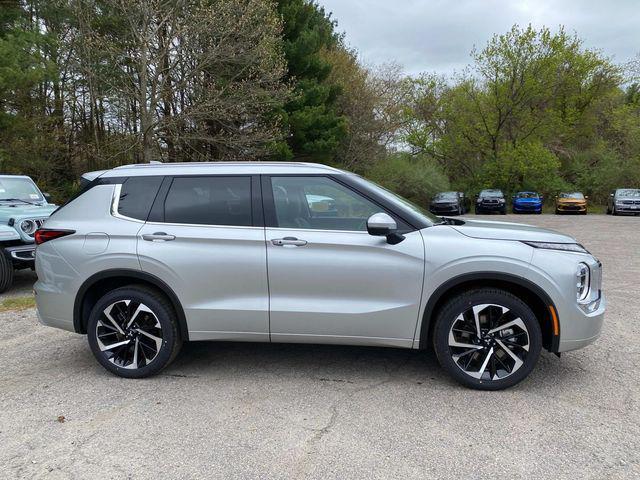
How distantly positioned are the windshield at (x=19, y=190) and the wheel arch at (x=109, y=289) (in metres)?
5.86

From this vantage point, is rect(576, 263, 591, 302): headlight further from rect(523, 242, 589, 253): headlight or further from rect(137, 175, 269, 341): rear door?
rect(137, 175, 269, 341): rear door

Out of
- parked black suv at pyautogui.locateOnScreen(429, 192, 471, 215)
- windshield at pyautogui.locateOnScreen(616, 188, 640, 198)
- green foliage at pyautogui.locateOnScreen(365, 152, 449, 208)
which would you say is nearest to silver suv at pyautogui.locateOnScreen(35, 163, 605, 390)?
parked black suv at pyautogui.locateOnScreen(429, 192, 471, 215)

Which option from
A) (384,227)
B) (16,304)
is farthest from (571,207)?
(16,304)

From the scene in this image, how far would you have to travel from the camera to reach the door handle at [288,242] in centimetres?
369

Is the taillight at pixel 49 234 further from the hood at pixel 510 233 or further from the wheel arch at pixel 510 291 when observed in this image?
the hood at pixel 510 233

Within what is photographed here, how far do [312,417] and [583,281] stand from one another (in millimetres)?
2237

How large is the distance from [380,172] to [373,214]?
26.0m

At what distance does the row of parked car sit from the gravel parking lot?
23.6m

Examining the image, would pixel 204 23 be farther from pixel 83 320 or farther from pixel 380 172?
pixel 380 172

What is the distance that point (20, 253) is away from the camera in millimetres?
7203

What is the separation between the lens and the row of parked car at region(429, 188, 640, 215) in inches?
1056

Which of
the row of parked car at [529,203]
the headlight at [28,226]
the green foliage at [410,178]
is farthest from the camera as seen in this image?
the green foliage at [410,178]

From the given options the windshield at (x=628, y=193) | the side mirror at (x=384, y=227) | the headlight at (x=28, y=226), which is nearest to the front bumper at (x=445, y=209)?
the windshield at (x=628, y=193)

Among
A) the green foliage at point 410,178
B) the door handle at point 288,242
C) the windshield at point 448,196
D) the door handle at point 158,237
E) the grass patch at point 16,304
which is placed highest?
the green foliage at point 410,178
